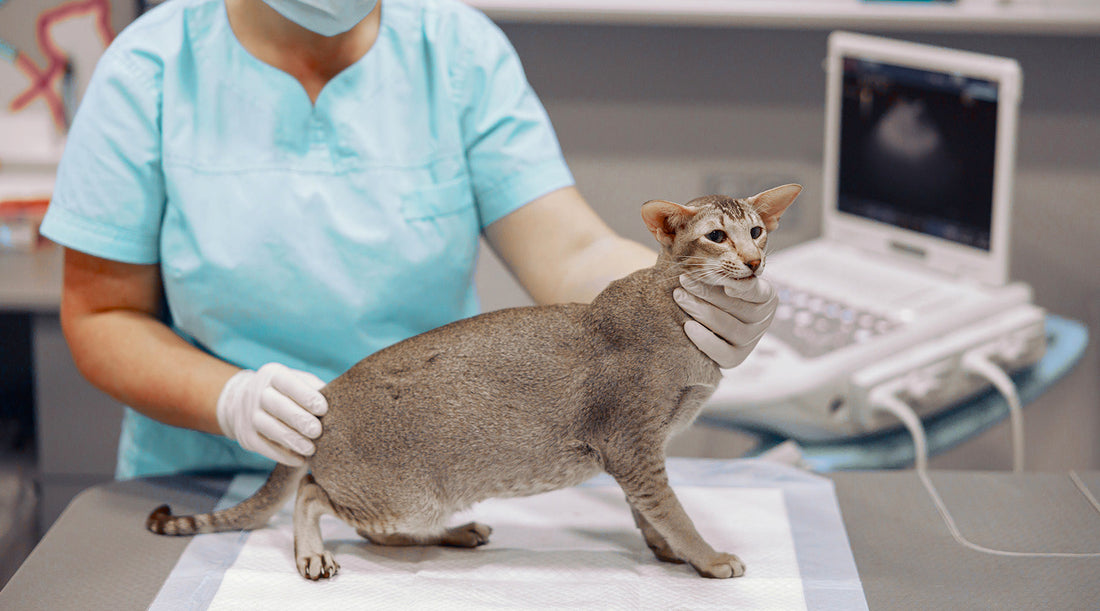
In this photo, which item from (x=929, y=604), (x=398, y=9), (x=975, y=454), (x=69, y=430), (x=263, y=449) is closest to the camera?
(x=929, y=604)

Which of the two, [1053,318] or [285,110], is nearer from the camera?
[285,110]

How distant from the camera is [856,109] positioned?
216 centimetres

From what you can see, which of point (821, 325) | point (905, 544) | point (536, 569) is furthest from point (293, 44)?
point (821, 325)

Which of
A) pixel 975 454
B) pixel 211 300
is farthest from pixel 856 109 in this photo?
pixel 211 300

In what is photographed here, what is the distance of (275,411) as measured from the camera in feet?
3.51

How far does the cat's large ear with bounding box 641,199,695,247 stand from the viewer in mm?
961

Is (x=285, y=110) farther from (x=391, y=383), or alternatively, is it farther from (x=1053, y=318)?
(x=1053, y=318)

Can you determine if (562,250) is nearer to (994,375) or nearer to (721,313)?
(721,313)

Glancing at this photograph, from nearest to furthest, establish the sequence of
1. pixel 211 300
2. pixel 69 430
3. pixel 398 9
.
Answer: pixel 211 300
pixel 398 9
pixel 69 430

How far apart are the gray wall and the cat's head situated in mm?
1514

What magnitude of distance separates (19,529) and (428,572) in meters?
1.42

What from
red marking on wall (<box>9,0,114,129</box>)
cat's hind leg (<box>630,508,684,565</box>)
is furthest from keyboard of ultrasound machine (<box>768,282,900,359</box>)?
red marking on wall (<box>9,0,114,129</box>)

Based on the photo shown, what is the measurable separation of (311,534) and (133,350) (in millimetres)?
367

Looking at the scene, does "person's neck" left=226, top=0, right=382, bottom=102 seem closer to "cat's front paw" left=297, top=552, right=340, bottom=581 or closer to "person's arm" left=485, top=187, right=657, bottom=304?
"person's arm" left=485, top=187, right=657, bottom=304
